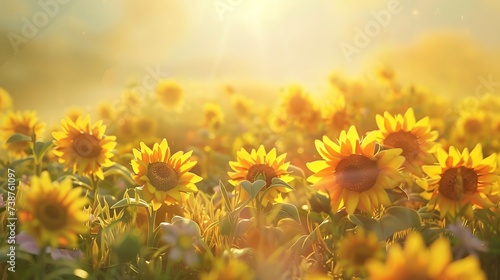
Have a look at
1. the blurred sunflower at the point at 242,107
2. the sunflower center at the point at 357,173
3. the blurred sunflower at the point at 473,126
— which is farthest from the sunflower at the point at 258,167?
the blurred sunflower at the point at 242,107

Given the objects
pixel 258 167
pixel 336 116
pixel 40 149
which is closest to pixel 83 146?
pixel 40 149

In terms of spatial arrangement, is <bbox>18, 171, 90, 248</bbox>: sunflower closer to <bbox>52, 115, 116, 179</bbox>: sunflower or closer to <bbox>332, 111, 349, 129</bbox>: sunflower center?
<bbox>52, 115, 116, 179</bbox>: sunflower

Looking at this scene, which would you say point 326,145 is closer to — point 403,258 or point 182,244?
point 182,244

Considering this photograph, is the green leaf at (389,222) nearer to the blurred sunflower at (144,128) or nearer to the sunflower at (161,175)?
the sunflower at (161,175)

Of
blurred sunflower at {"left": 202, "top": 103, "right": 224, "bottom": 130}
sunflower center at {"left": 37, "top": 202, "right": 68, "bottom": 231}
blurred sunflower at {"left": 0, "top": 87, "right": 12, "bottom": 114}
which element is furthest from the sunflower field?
blurred sunflower at {"left": 202, "top": 103, "right": 224, "bottom": 130}

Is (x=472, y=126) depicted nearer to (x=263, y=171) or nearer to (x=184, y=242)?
(x=263, y=171)

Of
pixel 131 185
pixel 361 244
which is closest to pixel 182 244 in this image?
pixel 361 244
